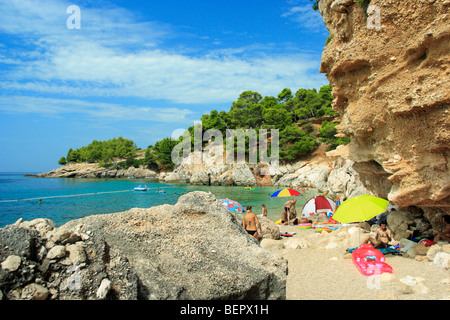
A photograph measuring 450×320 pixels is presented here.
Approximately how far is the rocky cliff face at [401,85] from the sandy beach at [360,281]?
190 cm

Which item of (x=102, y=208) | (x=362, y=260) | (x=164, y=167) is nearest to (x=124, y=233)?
(x=362, y=260)

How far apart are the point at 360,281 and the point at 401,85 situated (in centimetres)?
493

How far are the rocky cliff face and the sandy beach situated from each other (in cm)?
190

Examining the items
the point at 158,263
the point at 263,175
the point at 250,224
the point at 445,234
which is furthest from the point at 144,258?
the point at 263,175

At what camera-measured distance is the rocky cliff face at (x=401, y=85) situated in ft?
22.8

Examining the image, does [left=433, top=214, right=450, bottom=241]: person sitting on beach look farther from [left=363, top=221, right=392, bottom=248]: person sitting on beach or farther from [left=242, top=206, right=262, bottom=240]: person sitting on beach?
[left=242, top=206, right=262, bottom=240]: person sitting on beach

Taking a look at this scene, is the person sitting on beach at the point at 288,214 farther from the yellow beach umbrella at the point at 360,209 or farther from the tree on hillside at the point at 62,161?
the tree on hillside at the point at 62,161

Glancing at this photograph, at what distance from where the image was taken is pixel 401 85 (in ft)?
24.9

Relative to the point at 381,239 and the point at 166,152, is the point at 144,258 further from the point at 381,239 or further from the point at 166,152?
the point at 166,152

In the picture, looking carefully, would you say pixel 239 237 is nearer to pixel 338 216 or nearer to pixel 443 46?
pixel 338 216

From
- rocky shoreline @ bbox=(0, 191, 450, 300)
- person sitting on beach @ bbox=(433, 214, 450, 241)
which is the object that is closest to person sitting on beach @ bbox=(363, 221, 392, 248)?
person sitting on beach @ bbox=(433, 214, 450, 241)

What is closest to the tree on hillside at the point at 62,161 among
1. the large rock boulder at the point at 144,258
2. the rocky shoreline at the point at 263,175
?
the rocky shoreline at the point at 263,175

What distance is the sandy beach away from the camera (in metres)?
5.92

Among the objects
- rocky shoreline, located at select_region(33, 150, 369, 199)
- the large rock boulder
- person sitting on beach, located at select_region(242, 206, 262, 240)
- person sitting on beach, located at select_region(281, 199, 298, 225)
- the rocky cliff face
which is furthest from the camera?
rocky shoreline, located at select_region(33, 150, 369, 199)
